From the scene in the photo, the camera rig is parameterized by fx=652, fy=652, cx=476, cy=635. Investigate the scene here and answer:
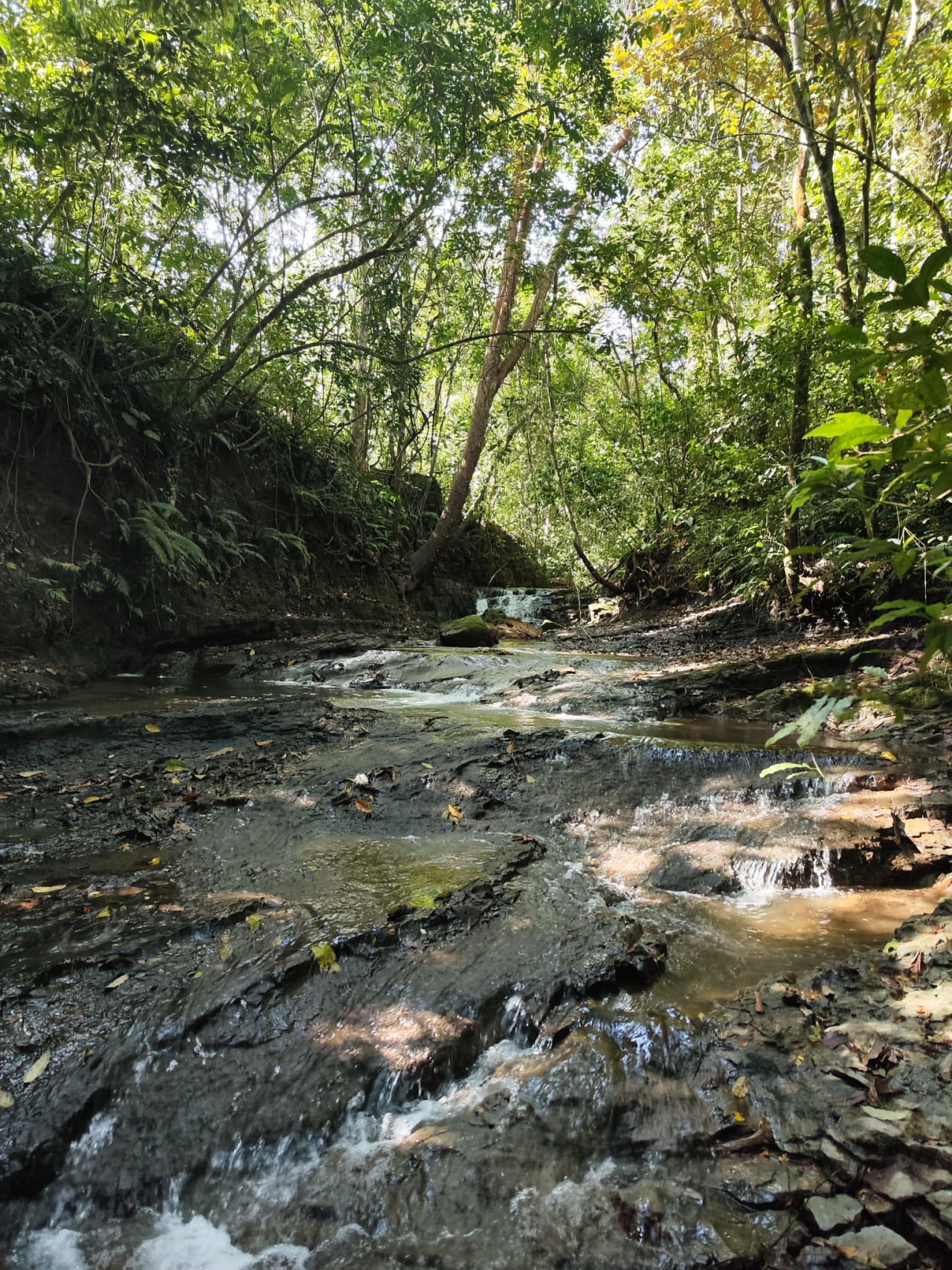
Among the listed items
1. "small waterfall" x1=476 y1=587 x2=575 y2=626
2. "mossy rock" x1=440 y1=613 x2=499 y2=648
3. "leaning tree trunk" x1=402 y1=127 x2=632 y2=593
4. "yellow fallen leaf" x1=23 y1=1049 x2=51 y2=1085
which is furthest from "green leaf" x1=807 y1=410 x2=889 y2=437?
"small waterfall" x1=476 y1=587 x2=575 y2=626

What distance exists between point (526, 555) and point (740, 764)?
1668 centimetres

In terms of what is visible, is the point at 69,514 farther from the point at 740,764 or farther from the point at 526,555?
the point at 526,555

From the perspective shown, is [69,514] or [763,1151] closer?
[763,1151]

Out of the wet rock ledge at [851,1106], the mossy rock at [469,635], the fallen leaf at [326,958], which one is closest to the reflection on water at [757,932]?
the wet rock ledge at [851,1106]

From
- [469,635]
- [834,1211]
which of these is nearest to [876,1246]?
[834,1211]

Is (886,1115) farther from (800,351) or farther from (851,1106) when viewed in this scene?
(800,351)

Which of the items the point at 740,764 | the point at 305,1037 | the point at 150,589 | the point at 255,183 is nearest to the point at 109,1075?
the point at 305,1037

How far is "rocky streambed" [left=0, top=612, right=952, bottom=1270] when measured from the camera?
1652 millimetres

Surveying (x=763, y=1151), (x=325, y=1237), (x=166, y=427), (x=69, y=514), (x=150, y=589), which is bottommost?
(x=325, y=1237)

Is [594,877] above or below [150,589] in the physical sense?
below

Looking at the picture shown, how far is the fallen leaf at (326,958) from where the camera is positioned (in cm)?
254

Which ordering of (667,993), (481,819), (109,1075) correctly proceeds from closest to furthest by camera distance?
(109,1075) < (667,993) < (481,819)

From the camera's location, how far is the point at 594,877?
3.50 metres

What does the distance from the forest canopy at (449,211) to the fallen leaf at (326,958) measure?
381 cm
